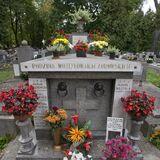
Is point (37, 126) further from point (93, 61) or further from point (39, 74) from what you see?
point (93, 61)

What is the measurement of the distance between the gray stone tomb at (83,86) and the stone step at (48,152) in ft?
0.11

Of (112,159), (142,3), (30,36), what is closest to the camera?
(112,159)

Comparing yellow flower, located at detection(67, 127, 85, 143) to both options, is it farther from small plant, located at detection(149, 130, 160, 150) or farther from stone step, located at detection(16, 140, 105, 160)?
small plant, located at detection(149, 130, 160, 150)

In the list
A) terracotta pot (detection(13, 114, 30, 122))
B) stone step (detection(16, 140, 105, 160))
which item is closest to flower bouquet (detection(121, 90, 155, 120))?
stone step (detection(16, 140, 105, 160))

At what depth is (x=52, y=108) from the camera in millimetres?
4379

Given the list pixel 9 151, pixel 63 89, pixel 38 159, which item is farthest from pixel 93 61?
pixel 9 151

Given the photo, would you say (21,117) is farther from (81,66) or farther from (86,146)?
(81,66)

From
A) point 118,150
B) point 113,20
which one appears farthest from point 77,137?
point 113,20

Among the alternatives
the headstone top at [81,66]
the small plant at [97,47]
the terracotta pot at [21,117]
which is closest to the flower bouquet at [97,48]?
the small plant at [97,47]

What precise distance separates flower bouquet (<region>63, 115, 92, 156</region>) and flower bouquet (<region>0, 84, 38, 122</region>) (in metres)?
0.98

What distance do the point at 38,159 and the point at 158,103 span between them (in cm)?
439

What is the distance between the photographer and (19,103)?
11.8ft

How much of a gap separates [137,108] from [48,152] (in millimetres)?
2133

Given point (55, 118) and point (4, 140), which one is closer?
point (55, 118)
